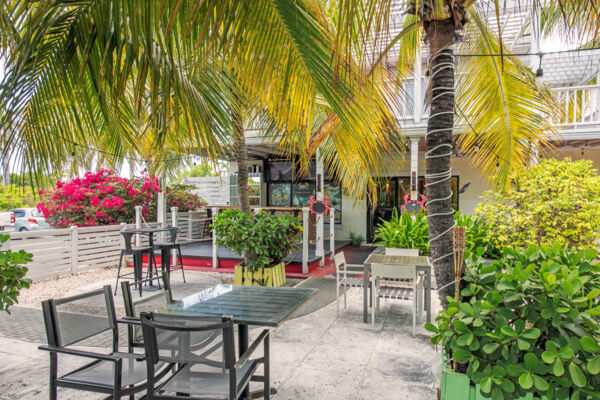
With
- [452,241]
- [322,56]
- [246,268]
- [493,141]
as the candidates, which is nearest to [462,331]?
[452,241]

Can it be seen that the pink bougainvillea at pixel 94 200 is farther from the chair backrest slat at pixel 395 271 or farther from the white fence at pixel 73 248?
the chair backrest slat at pixel 395 271

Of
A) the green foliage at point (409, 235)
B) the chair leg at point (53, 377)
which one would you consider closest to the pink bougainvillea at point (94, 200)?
the green foliage at point (409, 235)

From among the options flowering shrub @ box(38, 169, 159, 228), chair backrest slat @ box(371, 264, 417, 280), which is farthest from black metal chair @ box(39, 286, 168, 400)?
flowering shrub @ box(38, 169, 159, 228)

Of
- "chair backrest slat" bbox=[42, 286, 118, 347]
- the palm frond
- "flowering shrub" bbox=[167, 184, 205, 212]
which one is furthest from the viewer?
"flowering shrub" bbox=[167, 184, 205, 212]

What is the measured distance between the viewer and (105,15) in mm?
2105

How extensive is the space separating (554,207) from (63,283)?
353 inches

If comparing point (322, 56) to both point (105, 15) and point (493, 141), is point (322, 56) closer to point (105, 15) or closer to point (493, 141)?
point (105, 15)

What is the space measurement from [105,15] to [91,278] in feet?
23.9

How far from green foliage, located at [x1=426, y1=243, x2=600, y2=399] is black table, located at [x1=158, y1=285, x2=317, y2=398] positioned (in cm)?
117

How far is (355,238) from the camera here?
12.6m

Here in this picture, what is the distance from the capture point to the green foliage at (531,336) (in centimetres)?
184

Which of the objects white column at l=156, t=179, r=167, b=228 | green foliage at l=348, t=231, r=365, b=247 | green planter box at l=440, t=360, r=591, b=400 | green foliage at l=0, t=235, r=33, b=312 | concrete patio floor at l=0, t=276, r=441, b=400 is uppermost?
white column at l=156, t=179, r=167, b=228

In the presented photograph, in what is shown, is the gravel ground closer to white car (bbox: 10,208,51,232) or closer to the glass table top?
the glass table top

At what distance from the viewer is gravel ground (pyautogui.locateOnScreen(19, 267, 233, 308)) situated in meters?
6.53
